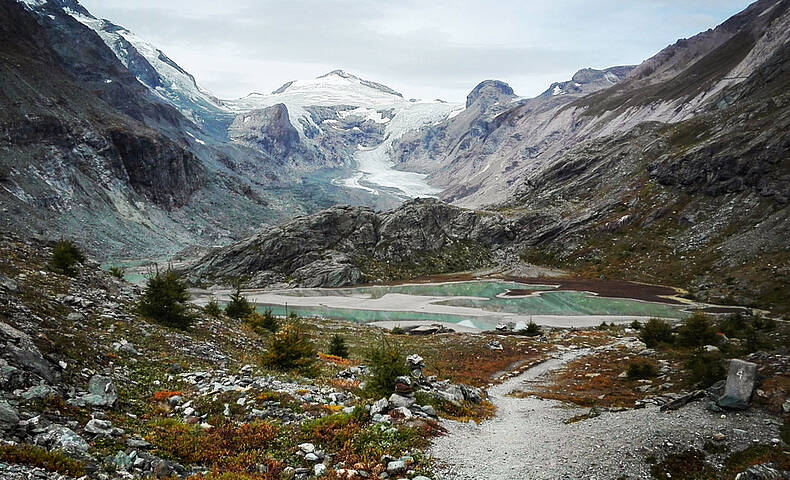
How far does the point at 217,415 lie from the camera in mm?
12438

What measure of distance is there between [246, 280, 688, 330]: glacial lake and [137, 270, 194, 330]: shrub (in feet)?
137

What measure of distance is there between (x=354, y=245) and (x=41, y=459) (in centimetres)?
12436

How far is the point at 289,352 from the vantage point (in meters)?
20.3

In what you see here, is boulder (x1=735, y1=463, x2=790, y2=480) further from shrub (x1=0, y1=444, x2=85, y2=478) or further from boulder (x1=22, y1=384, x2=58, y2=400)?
boulder (x1=22, y1=384, x2=58, y2=400)

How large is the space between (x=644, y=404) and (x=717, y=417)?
14.8ft

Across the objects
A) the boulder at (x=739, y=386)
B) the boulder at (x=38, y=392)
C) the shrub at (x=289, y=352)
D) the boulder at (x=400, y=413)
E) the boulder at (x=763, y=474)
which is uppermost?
the boulder at (x=38, y=392)

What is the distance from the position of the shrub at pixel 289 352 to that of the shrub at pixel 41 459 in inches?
499

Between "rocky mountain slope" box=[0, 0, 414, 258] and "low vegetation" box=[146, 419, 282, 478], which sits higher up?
"rocky mountain slope" box=[0, 0, 414, 258]

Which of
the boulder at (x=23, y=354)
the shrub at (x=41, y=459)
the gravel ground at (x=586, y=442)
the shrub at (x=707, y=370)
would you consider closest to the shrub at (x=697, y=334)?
the shrub at (x=707, y=370)

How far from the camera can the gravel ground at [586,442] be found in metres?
11.1

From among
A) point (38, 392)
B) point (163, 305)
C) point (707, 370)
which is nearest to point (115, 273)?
point (163, 305)

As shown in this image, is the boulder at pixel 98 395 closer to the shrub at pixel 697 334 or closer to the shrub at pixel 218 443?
the shrub at pixel 218 443

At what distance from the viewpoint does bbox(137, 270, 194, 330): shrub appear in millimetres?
22031

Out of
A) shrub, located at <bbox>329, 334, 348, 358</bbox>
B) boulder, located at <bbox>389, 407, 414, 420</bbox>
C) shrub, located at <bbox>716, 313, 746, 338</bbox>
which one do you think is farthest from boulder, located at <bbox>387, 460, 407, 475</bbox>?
shrub, located at <bbox>716, 313, 746, 338</bbox>
